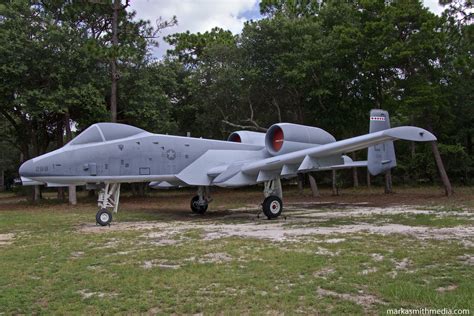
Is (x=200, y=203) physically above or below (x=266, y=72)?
below

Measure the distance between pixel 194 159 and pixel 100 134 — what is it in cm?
314

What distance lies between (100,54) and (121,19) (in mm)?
4782

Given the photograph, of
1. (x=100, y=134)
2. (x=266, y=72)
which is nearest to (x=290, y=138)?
(x=100, y=134)

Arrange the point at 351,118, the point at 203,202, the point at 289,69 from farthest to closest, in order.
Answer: the point at 351,118 → the point at 289,69 → the point at 203,202

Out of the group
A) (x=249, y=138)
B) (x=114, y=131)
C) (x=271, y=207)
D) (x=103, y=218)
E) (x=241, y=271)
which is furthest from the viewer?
(x=249, y=138)

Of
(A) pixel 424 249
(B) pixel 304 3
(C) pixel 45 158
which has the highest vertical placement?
(B) pixel 304 3

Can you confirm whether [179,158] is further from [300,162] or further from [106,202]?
[300,162]

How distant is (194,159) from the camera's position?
46.8 ft

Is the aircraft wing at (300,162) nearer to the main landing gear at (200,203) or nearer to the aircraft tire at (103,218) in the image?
the main landing gear at (200,203)

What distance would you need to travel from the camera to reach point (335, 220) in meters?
12.2

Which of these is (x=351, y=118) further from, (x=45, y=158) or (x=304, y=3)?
(x=45, y=158)

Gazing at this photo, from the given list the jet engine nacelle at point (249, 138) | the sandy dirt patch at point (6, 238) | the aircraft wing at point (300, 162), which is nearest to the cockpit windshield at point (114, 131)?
the aircraft wing at point (300, 162)

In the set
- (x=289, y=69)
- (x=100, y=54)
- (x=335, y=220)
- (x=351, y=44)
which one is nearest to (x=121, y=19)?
(x=100, y=54)

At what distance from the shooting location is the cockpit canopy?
12.4 meters
